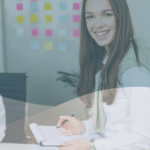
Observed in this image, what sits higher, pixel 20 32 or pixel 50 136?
pixel 20 32

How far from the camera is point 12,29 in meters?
1.87

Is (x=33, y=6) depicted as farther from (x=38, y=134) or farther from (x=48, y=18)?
(x=38, y=134)

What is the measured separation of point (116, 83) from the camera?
0.75m

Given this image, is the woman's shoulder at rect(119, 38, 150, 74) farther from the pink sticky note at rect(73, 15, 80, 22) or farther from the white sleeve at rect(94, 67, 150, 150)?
the pink sticky note at rect(73, 15, 80, 22)

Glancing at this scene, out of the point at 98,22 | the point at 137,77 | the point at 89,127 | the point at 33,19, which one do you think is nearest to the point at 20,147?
the point at 89,127

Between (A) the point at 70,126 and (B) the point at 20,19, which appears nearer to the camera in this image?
(A) the point at 70,126

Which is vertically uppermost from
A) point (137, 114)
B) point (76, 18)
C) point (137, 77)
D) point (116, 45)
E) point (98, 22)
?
point (76, 18)

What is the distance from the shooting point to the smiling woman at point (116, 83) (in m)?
0.64

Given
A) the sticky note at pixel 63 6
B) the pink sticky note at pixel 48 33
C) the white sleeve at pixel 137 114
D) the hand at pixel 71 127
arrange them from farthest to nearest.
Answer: the pink sticky note at pixel 48 33 → the sticky note at pixel 63 6 → the hand at pixel 71 127 → the white sleeve at pixel 137 114

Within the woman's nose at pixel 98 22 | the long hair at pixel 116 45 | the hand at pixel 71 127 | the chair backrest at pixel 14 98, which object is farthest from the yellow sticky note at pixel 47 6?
the hand at pixel 71 127

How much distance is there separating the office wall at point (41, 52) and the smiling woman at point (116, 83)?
0.88 metres

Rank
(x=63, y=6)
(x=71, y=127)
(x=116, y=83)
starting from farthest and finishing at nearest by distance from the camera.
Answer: (x=63, y=6) → (x=71, y=127) → (x=116, y=83)

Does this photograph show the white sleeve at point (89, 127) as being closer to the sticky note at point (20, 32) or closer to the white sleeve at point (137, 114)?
the white sleeve at point (137, 114)

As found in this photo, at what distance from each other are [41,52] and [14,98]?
2.43ft
